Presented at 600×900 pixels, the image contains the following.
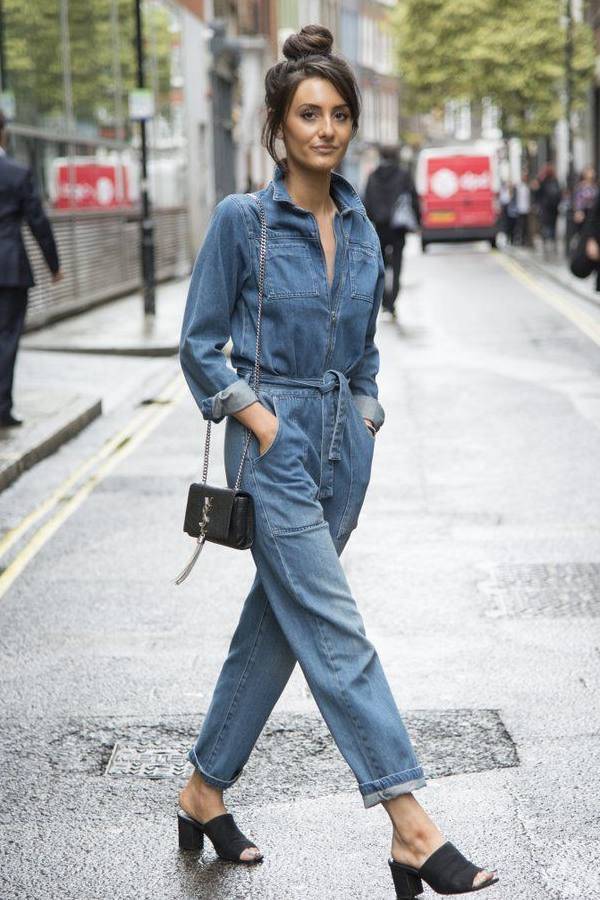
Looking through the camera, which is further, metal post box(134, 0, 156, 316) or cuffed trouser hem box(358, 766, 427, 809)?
metal post box(134, 0, 156, 316)

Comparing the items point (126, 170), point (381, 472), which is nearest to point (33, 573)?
point (381, 472)

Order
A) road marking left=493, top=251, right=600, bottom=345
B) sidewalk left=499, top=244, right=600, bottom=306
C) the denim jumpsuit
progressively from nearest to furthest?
the denim jumpsuit, road marking left=493, top=251, right=600, bottom=345, sidewalk left=499, top=244, right=600, bottom=306

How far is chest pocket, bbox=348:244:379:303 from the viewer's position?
3.77 meters

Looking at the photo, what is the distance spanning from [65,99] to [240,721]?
20.1m

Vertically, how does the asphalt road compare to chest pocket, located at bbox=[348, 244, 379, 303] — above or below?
below

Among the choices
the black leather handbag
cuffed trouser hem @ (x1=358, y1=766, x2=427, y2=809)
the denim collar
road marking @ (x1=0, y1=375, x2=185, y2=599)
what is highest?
the denim collar

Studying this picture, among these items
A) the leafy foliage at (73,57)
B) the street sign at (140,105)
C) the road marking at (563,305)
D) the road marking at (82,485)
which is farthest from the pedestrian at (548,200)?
the road marking at (82,485)

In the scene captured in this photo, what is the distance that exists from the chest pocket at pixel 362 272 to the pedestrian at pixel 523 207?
34691mm

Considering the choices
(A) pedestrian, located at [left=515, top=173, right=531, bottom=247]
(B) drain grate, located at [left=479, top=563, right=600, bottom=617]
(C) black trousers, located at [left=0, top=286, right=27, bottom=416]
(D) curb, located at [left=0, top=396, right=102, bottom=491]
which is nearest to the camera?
(B) drain grate, located at [left=479, top=563, right=600, bottom=617]

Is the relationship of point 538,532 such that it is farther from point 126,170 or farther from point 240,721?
→ point 126,170

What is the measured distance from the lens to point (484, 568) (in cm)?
725

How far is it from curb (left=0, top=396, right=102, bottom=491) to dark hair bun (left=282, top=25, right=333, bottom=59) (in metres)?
5.90

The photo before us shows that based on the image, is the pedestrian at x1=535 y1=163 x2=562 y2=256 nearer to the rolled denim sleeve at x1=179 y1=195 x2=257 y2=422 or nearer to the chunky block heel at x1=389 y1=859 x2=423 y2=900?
the rolled denim sleeve at x1=179 y1=195 x2=257 y2=422

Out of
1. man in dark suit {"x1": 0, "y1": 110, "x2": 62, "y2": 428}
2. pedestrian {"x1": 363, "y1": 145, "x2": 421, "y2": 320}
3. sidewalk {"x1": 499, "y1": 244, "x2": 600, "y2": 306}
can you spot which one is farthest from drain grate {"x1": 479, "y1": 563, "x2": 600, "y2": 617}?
pedestrian {"x1": 363, "y1": 145, "x2": 421, "y2": 320}
